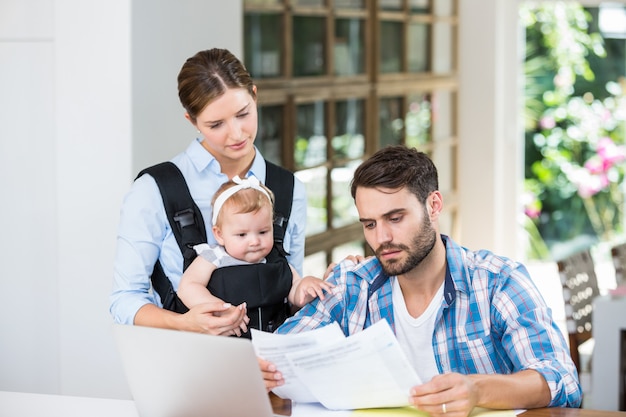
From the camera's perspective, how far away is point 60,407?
6.72ft

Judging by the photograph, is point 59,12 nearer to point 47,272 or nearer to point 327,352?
point 47,272

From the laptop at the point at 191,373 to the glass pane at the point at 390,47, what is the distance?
3738 mm

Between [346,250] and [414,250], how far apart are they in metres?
2.85

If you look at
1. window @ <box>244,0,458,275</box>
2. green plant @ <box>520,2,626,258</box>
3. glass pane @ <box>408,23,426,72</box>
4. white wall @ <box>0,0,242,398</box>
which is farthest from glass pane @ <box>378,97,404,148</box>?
white wall @ <box>0,0,242,398</box>

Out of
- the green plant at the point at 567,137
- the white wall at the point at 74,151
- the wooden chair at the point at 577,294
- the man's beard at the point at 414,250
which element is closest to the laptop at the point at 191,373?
the man's beard at the point at 414,250

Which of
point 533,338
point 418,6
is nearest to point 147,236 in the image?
point 533,338

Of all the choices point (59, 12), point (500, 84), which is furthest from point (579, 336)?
point (500, 84)

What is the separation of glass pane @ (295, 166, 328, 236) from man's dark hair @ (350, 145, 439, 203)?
7.39 ft

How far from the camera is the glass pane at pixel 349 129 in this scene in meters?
4.80

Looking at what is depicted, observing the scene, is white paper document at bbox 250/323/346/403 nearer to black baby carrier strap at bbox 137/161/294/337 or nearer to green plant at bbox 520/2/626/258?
black baby carrier strap at bbox 137/161/294/337

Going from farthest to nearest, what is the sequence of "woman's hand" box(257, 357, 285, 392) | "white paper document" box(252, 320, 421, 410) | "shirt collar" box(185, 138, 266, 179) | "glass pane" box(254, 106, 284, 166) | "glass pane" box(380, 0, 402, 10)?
"glass pane" box(380, 0, 402, 10), "glass pane" box(254, 106, 284, 166), "shirt collar" box(185, 138, 266, 179), "woman's hand" box(257, 357, 285, 392), "white paper document" box(252, 320, 421, 410)

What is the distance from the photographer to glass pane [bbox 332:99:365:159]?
15.8ft

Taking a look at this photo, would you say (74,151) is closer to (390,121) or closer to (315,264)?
(315,264)

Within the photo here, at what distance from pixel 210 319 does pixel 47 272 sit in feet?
4.40
